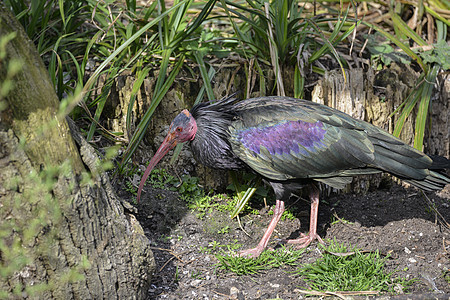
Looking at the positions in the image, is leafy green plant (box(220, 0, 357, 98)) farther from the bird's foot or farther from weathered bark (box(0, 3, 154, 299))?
weathered bark (box(0, 3, 154, 299))

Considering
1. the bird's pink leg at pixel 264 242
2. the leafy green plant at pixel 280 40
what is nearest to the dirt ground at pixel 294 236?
the bird's pink leg at pixel 264 242

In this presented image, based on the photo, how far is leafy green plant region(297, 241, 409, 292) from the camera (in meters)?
3.41

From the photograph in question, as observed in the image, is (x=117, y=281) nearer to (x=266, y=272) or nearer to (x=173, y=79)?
(x=266, y=272)

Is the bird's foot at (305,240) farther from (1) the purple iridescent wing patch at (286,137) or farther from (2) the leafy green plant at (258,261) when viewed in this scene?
(1) the purple iridescent wing patch at (286,137)

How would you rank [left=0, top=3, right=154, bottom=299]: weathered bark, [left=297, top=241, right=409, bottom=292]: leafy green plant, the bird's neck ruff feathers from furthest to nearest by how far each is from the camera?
the bird's neck ruff feathers
[left=297, top=241, right=409, bottom=292]: leafy green plant
[left=0, top=3, right=154, bottom=299]: weathered bark

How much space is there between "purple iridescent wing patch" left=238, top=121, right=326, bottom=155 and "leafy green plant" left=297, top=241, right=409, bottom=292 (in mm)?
868

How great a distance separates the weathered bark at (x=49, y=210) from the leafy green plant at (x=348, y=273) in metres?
1.34

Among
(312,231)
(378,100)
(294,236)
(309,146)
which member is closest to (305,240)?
(312,231)

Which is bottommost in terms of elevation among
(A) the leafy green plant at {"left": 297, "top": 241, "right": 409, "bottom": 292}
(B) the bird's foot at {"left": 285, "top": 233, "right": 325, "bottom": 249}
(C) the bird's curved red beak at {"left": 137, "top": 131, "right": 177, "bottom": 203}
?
(B) the bird's foot at {"left": 285, "top": 233, "right": 325, "bottom": 249}

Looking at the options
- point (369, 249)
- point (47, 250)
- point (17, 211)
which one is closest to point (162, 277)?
point (47, 250)

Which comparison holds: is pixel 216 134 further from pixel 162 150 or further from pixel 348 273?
pixel 348 273

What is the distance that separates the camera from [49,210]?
2646 mm

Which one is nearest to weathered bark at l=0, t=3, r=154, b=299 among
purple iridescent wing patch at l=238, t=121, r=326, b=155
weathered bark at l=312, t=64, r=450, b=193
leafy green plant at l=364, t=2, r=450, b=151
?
purple iridescent wing patch at l=238, t=121, r=326, b=155

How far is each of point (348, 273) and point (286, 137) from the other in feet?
3.85
